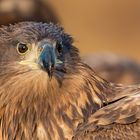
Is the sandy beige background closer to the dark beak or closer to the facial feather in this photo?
the facial feather

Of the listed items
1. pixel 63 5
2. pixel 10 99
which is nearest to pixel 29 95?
pixel 10 99

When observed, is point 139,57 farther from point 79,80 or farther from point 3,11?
point 79,80

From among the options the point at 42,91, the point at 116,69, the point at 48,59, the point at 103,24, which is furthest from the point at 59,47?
the point at 103,24

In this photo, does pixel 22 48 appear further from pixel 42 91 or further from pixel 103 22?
pixel 103 22

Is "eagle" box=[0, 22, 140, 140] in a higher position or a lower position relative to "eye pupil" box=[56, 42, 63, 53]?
lower

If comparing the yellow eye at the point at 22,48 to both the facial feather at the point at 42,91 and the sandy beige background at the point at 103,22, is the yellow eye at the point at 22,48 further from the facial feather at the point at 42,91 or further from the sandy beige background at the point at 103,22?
the sandy beige background at the point at 103,22

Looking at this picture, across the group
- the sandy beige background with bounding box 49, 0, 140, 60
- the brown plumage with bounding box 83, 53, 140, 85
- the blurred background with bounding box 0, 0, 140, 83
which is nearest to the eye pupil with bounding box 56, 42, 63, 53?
the brown plumage with bounding box 83, 53, 140, 85
